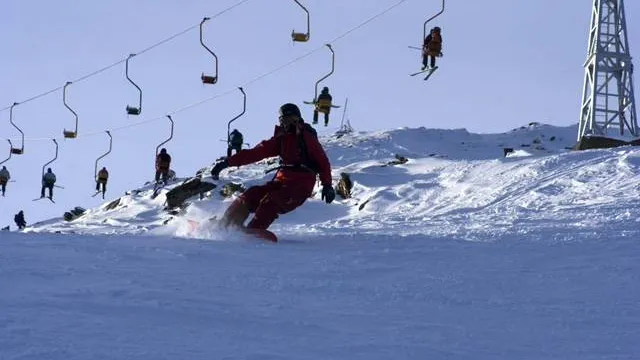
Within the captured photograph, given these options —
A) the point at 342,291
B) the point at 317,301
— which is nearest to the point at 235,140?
the point at 342,291

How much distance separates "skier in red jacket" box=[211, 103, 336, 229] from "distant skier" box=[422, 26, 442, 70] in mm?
9263

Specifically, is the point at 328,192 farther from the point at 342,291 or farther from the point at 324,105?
the point at 324,105

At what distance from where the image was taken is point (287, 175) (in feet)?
35.7

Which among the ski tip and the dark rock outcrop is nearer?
the ski tip

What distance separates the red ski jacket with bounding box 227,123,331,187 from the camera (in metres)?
10.8

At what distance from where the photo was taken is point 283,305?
5910mm

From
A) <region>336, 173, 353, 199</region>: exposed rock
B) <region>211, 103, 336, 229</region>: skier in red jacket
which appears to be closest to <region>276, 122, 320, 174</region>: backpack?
<region>211, 103, 336, 229</region>: skier in red jacket

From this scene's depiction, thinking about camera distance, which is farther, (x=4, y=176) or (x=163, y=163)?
(x=4, y=176)

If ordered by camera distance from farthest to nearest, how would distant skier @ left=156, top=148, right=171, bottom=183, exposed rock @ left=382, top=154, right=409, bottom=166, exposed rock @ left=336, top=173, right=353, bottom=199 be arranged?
exposed rock @ left=382, top=154, right=409, bottom=166 < distant skier @ left=156, top=148, right=171, bottom=183 < exposed rock @ left=336, top=173, right=353, bottom=199

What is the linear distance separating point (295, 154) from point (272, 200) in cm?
48

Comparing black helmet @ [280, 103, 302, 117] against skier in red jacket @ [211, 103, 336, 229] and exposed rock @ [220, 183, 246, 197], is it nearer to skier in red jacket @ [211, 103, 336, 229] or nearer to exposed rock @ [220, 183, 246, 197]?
skier in red jacket @ [211, 103, 336, 229]

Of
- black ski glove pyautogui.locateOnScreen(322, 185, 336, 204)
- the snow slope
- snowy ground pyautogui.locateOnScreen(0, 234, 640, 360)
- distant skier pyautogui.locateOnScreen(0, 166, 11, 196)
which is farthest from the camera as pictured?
distant skier pyautogui.locateOnScreen(0, 166, 11, 196)

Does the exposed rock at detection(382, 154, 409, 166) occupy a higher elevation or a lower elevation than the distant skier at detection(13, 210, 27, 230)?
higher

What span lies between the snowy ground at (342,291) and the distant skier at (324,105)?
7.77 metres
